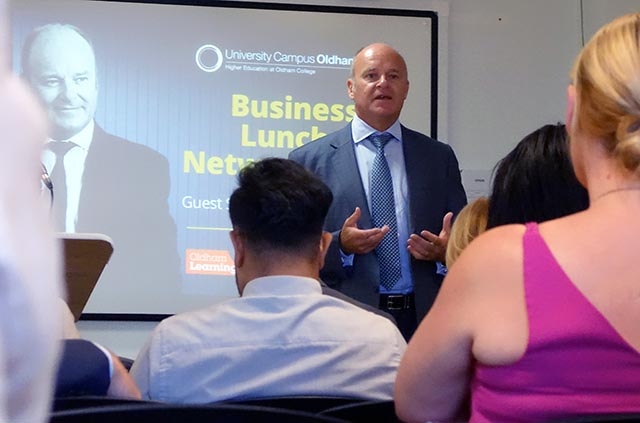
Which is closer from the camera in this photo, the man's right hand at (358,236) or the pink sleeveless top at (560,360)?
the pink sleeveless top at (560,360)

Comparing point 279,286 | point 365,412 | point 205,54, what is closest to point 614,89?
point 365,412

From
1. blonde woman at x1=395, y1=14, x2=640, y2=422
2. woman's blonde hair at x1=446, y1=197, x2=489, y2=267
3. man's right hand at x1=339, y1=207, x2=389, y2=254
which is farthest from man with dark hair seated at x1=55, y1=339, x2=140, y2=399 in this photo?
man's right hand at x1=339, y1=207, x2=389, y2=254

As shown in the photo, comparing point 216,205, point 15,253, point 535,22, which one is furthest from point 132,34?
point 15,253

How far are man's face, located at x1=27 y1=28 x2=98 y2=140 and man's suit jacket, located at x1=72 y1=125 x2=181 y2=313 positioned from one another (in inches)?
5.2

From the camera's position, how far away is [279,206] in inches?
72.2

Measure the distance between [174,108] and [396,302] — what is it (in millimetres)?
1783

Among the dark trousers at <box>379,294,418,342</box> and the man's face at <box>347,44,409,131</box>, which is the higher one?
the man's face at <box>347,44,409,131</box>

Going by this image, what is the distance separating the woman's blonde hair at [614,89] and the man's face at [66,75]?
3.42 meters

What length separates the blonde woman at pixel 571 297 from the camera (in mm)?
1033

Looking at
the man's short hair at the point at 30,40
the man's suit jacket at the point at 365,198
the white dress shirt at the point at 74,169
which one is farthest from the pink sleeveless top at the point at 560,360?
the man's short hair at the point at 30,40

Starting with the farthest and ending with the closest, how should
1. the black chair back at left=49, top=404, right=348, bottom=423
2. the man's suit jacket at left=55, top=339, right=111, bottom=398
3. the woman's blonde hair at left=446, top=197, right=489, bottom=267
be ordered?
the woman's blonde hair at left=446, top=197, right=489, bottom=267, the man's suit jacket at left=55, top=339, right=111, bottom=398, the black chair back at left=49, top=404, right=348, bottom=423

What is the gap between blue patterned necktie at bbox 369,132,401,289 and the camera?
3.10m

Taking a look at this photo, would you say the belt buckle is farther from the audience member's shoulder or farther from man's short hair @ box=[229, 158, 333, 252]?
the audience member's shoulder

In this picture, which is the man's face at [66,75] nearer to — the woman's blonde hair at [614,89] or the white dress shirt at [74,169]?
the white dress shirt at [74,169]
